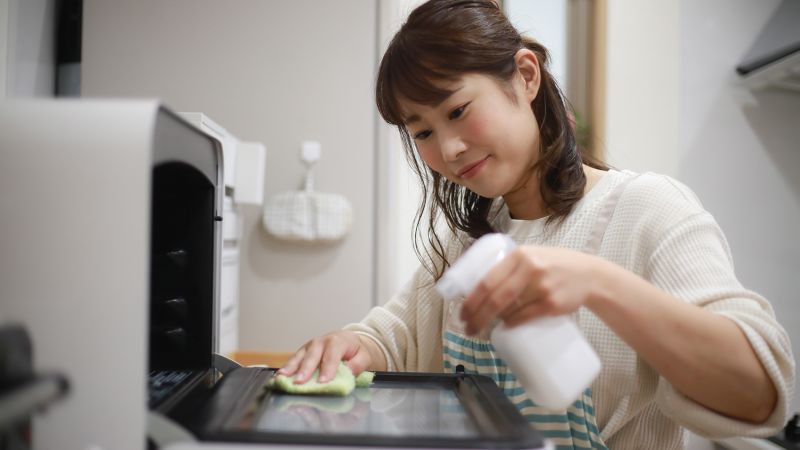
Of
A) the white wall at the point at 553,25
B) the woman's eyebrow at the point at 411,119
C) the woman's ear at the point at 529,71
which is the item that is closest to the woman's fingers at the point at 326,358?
the woman's eyebrow at the point at 411,119

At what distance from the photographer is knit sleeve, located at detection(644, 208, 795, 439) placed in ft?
1.99

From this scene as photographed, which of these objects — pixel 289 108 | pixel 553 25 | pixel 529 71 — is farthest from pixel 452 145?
pixel 553 25

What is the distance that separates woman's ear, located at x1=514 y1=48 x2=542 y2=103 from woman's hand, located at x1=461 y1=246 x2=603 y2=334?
45cm

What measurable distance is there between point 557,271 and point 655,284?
261 mm

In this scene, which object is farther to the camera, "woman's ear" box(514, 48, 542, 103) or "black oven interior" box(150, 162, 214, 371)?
"woman's ear" box(514, 48, 542, 103)

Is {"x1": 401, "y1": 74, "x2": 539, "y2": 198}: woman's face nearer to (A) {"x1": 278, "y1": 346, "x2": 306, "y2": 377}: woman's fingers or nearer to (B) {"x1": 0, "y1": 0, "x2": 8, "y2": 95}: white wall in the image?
(A) {"x1": 278, "y1": 346, "x2": 306, "y2": 377}: woman's fingers

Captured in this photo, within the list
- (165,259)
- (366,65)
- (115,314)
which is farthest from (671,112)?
(115,314)

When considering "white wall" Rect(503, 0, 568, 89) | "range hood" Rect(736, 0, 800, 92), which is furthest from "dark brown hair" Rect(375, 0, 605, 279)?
"white wall" Rect(503, 0, 568, 89)

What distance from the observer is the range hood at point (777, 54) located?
4.79 ft

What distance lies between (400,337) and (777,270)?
1.24 meters

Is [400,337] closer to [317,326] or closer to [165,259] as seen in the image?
[165,259]

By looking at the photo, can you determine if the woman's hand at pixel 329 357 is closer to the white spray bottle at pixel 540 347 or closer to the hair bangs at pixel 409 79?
the white spray bottle at pixel 540 347

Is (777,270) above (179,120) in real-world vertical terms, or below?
below

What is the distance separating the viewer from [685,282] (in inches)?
26.2
